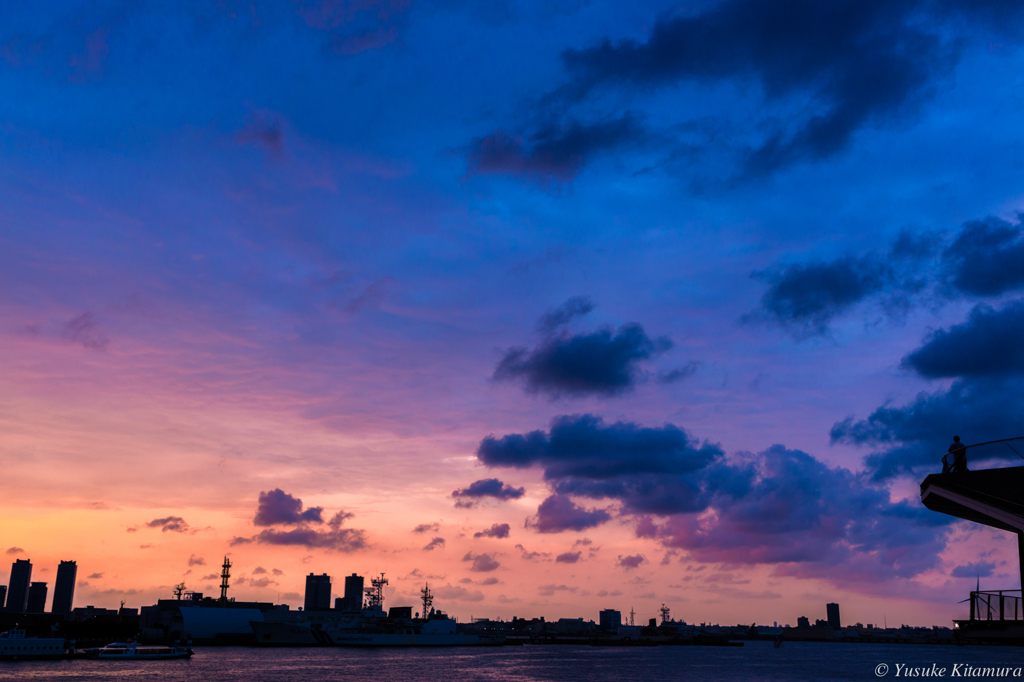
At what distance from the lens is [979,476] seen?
19922 millimetres

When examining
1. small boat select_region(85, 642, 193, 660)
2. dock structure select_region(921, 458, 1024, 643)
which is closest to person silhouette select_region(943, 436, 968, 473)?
dock structure select_region(921, 458, 1024, 643)

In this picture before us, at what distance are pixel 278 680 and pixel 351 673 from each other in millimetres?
18148

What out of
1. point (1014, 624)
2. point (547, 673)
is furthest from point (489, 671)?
point (1014, 624)

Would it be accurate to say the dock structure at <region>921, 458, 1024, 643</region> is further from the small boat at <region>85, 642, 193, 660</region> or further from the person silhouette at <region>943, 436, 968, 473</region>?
the small boat at <region>85, 642, 193, 660</region>

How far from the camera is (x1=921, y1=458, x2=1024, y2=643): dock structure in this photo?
59.9ft

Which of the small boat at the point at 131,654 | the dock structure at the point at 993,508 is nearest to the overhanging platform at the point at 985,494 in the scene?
the dock structure at the point at 993,508

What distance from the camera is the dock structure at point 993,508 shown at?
18250mm

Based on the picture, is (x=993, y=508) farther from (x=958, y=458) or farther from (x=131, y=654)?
(x=131, y=654)

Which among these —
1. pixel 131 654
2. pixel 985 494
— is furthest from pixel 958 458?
pixel 131 654

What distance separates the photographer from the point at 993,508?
18625 mm

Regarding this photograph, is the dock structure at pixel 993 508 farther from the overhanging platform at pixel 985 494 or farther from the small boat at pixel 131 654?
the small boat at pixel 131 654

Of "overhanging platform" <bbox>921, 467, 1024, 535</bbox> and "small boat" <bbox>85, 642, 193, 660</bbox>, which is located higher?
"overhanging platform" <bbox>921, 467, 1024, 535</bbox>

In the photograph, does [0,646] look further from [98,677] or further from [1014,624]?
[1014,624]

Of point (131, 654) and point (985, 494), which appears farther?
point (131, 654)
